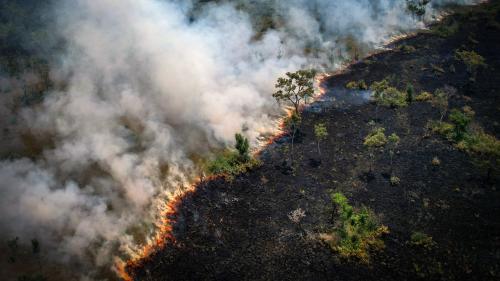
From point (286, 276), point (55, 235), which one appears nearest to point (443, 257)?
point (286, 276)

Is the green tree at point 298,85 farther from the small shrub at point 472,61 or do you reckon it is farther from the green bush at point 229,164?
the small shrub at point 472,61

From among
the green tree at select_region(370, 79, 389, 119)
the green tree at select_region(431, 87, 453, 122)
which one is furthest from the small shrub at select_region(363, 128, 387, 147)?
the green tree at select_region(431, 87, 453, 122)

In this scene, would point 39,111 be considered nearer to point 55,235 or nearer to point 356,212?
point 55,235

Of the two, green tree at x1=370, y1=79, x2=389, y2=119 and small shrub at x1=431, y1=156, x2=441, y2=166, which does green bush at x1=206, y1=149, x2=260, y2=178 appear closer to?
small shrub at x1=431, y1=156, x2=441, y2=166

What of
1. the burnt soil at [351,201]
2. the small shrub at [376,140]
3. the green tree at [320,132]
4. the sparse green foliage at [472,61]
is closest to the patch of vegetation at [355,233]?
the burnt soil at [351,201]

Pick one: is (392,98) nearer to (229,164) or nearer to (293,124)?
(293,124)
